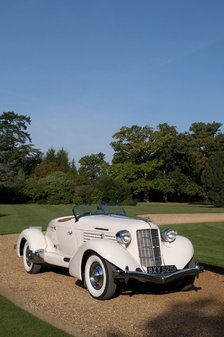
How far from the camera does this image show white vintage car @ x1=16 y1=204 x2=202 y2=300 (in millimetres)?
6613

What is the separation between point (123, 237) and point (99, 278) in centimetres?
74

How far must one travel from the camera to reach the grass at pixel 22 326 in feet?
15.8

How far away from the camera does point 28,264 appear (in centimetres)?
905

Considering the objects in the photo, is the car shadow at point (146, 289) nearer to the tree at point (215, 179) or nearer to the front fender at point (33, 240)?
the front fender at point (33, 240)

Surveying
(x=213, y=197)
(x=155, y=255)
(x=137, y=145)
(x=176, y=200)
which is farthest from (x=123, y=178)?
(x=155, y=255)

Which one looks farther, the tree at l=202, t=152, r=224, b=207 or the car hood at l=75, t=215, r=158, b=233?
the tree at l=202, t=152, r=224, b=207

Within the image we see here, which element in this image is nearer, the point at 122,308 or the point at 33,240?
the point at 122,308

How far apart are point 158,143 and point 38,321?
56.5m

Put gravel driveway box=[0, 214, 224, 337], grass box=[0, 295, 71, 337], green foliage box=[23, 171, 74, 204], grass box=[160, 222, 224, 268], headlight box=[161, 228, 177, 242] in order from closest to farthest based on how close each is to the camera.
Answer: grass box=[0, 295, 71, 337]
gravel driveway box=[0, 214, 224, 337]
headlight box=[161, 228, 177, 242]
grass box=[160, 222, 224, 268]
green foliage box=[23, 171, 74, 204]

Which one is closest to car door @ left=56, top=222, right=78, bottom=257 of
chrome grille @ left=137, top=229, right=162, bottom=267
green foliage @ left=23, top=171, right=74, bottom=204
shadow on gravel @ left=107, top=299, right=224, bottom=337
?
chrome grille @ left=137, top=229, right=162, bottom=267

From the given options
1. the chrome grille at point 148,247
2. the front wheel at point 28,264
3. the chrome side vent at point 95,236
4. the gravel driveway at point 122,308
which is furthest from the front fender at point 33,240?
the chrome grille at point 148,247

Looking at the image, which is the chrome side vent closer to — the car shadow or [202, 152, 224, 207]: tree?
the car shadow

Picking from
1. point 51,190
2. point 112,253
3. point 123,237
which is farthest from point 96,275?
point 51,190

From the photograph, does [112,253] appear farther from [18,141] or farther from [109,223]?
[18,141]
